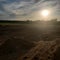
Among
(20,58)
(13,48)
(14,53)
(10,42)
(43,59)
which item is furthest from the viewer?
(10,42)

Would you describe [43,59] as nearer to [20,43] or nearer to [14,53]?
[14,53]

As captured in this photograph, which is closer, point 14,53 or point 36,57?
point 36,57

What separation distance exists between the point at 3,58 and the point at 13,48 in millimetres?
2954

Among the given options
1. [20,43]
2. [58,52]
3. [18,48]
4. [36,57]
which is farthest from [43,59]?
[20,43]

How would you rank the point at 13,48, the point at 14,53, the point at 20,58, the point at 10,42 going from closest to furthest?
the point at 20,58, the point at 14,53, the point at 13,48, the point at 10,42

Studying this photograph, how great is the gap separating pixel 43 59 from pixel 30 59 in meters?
1.08

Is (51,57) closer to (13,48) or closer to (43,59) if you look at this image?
(43,59)

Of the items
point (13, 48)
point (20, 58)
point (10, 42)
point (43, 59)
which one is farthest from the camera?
point (10, 42)

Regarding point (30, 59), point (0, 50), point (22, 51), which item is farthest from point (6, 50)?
point (30, 59)

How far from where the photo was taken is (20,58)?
13.3 m

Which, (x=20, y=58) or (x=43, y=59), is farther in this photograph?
(x=20, y=58)

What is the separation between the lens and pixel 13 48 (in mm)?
16344

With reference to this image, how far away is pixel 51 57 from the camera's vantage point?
12727 millimetres

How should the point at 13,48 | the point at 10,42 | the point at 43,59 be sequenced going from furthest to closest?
the point at 10,42 < the point at 13,48 < the point at 43,59
